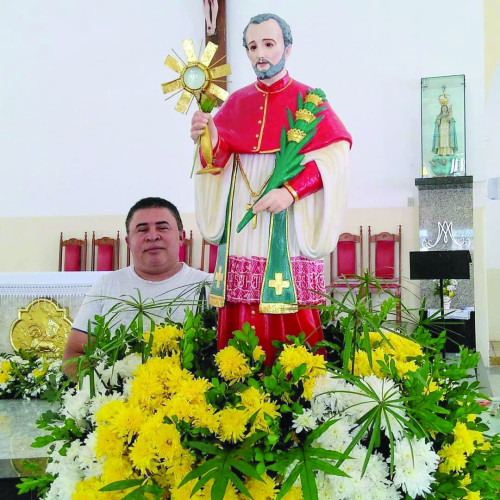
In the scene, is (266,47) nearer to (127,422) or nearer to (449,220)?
(127,422)

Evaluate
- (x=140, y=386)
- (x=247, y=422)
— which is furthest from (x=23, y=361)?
(x=247, y=422)

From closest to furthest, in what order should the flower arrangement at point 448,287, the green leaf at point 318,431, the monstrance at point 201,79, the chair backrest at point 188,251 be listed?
the green leaf at point 318,431
the monstrance at point 201,79
the flower arrangement at point 448,287
the chair backrest at point 188,251

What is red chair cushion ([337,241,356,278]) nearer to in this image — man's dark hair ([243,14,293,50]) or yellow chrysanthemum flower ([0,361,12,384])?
yellow chrysanthemum flower ([0,361,12,384])

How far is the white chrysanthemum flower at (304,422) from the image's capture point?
1197 millimetres

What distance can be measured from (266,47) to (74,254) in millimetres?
6162

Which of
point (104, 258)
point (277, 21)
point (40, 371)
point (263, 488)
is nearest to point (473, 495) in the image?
point (263, 488)

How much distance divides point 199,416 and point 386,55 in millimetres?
6568

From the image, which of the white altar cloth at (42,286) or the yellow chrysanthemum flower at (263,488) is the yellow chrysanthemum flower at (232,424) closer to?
the yellow chrysanthemum flower at (263,488)

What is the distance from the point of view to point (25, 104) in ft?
24.8

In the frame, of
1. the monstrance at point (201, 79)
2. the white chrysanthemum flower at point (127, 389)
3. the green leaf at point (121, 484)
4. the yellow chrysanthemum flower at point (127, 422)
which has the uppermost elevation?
the monstrance at point (201, 79)

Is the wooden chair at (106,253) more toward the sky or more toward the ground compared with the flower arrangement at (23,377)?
more toward the sky

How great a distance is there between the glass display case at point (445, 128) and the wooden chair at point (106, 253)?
3.84 metres

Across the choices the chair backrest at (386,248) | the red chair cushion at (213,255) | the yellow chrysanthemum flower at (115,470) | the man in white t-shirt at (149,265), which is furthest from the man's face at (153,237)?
the chair backrest at (386,248)

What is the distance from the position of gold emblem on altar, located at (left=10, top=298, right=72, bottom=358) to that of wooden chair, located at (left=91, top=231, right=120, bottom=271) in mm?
3549
